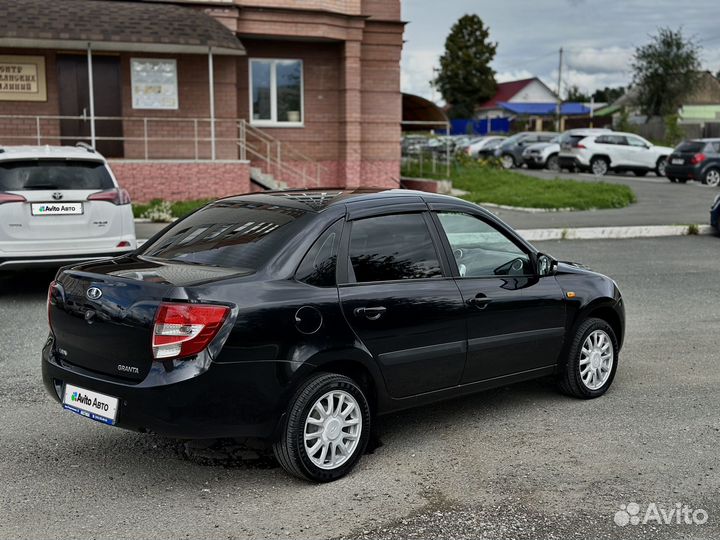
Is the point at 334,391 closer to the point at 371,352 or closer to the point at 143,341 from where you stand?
the point at 371,352

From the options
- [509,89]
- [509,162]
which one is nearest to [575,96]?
[509,89]

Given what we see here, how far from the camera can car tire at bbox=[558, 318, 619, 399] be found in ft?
20.7

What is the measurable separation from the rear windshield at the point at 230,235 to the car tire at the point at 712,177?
88.8 feet

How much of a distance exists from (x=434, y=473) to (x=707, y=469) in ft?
5.13

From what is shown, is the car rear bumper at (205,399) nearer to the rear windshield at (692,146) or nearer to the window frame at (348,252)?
the window frame at (348,252)

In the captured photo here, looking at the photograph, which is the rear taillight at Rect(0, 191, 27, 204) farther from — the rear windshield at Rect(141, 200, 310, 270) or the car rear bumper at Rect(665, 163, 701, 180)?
the car rear bumper at Rect(665, 163, 701, 180)

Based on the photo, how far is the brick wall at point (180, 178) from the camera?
1953cm

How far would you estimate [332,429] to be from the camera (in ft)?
15.9

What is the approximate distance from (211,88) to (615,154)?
790 inches

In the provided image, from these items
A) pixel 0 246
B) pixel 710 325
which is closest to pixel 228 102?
pixel 0 246

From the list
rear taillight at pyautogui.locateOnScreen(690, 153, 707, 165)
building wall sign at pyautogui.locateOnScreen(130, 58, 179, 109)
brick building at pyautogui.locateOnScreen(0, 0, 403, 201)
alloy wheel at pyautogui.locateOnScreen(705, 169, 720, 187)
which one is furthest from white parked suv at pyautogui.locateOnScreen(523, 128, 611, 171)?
building wall sign at pyautogui.locateOnScreen(130, 58, 179, 109)

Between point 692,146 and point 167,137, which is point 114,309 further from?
point 692,146

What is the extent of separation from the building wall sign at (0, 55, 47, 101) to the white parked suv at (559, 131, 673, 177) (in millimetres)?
21570

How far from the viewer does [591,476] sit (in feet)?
16.3
